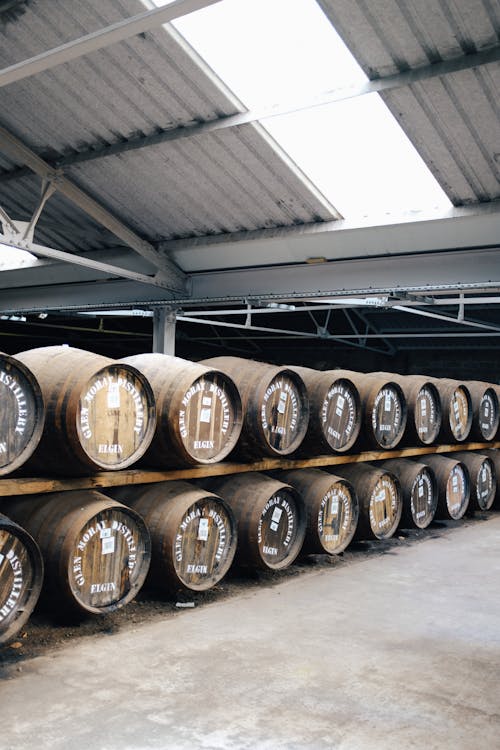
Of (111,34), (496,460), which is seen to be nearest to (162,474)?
(111,34)

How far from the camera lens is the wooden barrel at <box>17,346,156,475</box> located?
4473mm

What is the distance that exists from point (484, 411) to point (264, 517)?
480 centimetres

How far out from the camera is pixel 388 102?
7.06 m

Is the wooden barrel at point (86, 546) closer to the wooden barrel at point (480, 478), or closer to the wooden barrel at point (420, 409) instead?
the wooden barrel at point (420, 409)

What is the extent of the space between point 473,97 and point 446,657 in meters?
4.86

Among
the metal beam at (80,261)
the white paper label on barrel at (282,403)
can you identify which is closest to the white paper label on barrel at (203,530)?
the white paper label on barrel at (282,403)

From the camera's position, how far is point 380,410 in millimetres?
7324

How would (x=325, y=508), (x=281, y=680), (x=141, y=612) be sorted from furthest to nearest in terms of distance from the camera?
(x=325, y=508)
(x=141, y=612)
(x=281, y=680)

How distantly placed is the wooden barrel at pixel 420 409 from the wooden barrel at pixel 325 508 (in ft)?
4.87

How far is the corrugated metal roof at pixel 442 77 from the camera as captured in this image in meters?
6.22

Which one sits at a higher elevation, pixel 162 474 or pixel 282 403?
pixel 282 403

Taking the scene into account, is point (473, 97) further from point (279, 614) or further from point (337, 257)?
point (279, 614)

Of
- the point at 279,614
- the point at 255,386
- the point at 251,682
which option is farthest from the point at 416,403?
the point at 251,682

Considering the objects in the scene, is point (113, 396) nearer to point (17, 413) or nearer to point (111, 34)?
point (17, 413)
